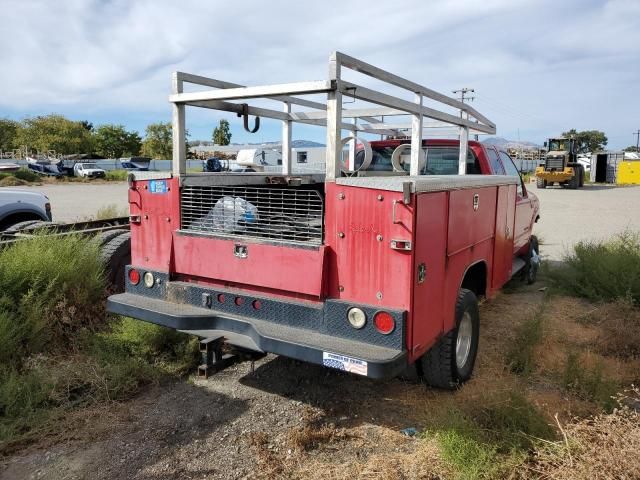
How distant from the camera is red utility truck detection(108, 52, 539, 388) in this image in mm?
3123

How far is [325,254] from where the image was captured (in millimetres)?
3365

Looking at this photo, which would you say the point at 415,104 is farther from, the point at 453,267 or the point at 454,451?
the point at 454,451

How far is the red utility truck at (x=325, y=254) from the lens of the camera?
3.12 metres

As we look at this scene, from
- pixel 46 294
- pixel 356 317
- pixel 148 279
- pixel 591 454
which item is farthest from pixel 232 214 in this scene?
pixel 591 454

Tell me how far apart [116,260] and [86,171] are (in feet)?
128

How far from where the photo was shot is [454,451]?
9.80 ft

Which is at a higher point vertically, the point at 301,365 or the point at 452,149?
the point at 452,149

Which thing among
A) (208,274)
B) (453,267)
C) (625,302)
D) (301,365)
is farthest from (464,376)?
(625,302)

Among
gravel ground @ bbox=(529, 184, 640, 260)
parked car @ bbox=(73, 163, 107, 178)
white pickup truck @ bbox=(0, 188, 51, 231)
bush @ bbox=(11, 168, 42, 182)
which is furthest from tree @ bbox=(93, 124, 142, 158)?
white pickup truck @ bbox=(0, 188, 51, 231)

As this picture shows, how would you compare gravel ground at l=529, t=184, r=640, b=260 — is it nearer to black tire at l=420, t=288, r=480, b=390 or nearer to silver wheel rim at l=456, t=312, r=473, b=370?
silver wheel rim at l=456, t=312, r=473, b=370

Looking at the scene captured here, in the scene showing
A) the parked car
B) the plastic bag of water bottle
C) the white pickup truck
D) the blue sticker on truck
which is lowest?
the white pickup truck

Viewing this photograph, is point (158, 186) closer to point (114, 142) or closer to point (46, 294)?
point (46, 294)

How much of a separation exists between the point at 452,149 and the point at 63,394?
4.55m

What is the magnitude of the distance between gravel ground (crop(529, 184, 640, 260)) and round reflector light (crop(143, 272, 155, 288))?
7861 mm
